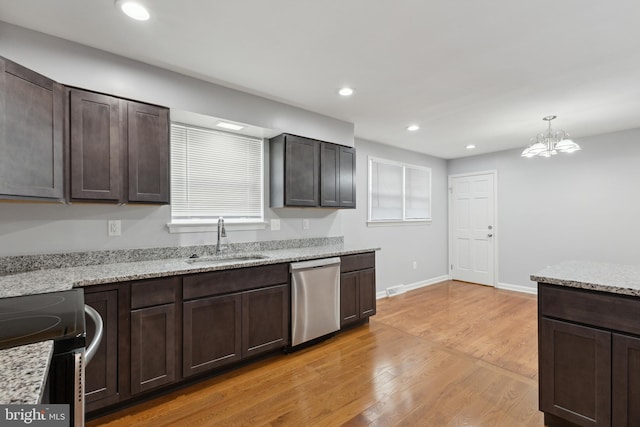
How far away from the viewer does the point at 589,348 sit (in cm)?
167

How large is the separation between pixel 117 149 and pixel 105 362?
1.42m

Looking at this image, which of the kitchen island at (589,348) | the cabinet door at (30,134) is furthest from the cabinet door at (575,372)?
the cabinet door at (30,134)

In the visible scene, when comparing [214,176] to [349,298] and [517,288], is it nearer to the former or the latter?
[349,298]

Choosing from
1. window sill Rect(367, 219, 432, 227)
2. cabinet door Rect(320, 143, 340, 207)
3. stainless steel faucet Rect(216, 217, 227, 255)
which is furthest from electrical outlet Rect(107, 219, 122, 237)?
window sill Rect(367, 219, 432, 227)

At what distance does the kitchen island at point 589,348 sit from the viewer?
1562 millimetres

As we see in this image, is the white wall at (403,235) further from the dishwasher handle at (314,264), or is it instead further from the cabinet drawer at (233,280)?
the cabinet drawer at (233,280)

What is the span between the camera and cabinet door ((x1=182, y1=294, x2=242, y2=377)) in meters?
2.20

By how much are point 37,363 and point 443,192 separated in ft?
20.6

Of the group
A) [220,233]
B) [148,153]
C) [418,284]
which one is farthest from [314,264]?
[418,284]

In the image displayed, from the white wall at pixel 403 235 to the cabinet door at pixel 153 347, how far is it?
8.63 feet

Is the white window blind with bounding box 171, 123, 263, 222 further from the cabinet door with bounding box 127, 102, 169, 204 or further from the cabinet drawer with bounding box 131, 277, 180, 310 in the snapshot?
the cabinet drawer with bounding box 131, 277, 180, 310

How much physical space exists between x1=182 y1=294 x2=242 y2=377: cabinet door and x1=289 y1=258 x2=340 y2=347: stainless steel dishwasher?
21.5 inches

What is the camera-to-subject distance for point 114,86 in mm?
2320

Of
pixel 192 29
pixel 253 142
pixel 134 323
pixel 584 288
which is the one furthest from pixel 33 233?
pixel 584 288
